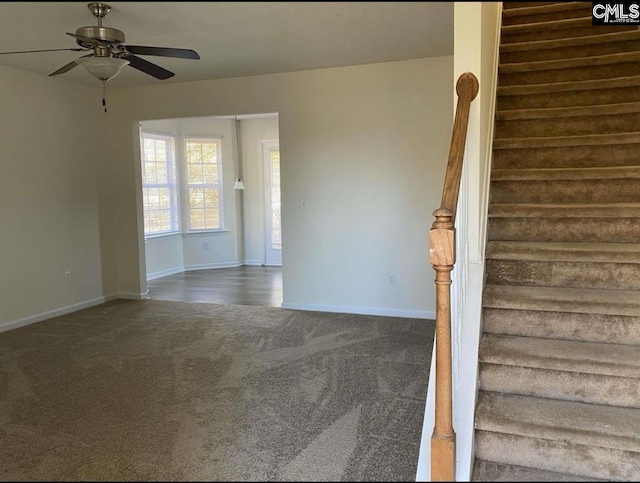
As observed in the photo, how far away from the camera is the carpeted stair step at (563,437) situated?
74.9 inches

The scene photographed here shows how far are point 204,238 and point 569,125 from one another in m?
5.93

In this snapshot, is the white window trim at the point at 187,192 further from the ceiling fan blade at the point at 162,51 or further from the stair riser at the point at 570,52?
the stair riser at the point at 570,52

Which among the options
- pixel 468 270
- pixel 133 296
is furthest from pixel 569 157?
pixel 133 296

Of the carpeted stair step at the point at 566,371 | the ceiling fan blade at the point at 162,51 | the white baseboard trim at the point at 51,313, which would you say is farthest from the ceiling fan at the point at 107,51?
the white baseboard trim at the point at 51,313

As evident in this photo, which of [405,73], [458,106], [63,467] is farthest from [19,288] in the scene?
[458,106]

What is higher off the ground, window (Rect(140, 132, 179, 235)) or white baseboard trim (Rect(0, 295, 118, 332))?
window (Rect(140, 132, 179, 235))

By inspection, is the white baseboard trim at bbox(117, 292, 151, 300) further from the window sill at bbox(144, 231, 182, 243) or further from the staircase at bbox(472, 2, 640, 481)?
the staircase at bbox(472, 2, 640, 481)

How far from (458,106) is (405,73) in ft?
8.87

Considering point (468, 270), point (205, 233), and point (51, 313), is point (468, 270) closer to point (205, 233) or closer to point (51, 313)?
point (51, 313)

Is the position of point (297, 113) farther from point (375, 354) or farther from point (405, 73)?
point (375, 354)

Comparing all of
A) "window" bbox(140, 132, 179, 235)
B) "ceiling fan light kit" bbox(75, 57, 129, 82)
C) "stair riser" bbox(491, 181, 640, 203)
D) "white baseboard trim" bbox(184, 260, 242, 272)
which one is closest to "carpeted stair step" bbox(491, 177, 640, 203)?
"stair riser" bbox(491, 181, 640, 203)

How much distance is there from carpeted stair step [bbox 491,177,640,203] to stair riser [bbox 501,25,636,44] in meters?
1.35

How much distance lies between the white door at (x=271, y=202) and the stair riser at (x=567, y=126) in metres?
5.19

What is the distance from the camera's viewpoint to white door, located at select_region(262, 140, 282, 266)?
26.7 ft
